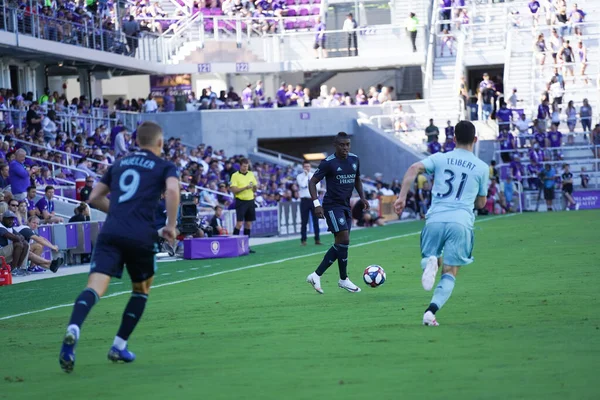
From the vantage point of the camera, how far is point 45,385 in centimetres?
835

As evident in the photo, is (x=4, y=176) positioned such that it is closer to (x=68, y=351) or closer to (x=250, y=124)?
(x=68, y=351)

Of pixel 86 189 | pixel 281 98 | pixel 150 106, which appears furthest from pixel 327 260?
pixel 281 98

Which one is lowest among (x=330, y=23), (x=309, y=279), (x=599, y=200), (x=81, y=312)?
(x=599, y=200)

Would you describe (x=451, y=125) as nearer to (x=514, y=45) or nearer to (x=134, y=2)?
(x=514, y=45)

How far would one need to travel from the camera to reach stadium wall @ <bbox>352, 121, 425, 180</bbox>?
1836 inches

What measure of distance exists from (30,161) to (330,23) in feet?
92.6

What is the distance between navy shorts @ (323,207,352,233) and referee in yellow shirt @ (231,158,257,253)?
9974 millimetres

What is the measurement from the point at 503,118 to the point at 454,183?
35914 millimetres

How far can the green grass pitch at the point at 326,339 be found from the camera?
780cm

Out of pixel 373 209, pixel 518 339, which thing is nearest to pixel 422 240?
pixel 518 339

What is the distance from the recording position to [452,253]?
10406 millimetres

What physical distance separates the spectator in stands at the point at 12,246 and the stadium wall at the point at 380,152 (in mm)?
26751

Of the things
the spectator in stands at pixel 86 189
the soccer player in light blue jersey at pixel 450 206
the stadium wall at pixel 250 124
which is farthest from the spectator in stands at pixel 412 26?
the soccer player in light blue jersey at pixel 450 206

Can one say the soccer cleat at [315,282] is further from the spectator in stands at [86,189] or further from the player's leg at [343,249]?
the spectator in stands at [86,189]
